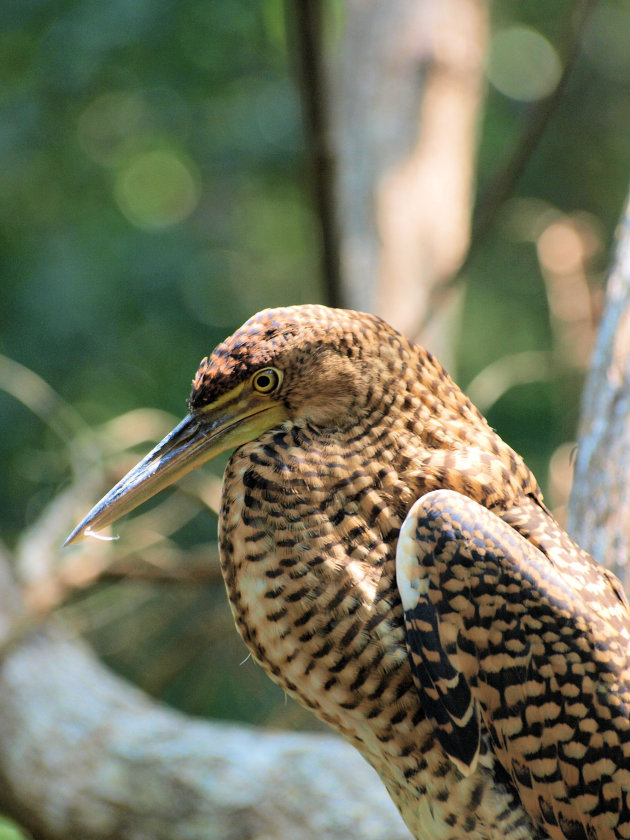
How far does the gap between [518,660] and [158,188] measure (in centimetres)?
813

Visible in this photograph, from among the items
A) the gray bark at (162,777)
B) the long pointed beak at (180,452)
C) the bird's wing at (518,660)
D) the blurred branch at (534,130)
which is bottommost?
the gray bark at (162,777)

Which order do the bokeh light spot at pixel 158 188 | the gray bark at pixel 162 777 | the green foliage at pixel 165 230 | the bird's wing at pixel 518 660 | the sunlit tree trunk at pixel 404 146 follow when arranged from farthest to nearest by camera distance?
the bokeh light spot at pixel 158 188 → the green foliage at pixel 165 230 → the sunlit tree trunk at pixel 404 146 → the gray bark at pixel 162 777 → the bird's wing at pixel 518 660

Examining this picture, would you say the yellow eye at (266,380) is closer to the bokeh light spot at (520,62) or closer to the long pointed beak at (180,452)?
the long pointed beak at (180,452)

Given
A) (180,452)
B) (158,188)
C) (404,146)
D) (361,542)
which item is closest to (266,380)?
(180,452)

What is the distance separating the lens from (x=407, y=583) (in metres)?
2.01

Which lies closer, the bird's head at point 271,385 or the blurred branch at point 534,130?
the bird's head at point 271,385

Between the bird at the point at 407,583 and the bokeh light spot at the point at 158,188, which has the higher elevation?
the bokeh light spot at the point at 158,188

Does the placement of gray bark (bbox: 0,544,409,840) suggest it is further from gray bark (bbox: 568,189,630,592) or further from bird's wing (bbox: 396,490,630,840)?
bird's wing (bbox: 396,490,630,840)

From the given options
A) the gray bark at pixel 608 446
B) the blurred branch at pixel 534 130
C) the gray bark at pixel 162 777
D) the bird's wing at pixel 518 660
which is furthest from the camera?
the blurred branch at pixel 534 130

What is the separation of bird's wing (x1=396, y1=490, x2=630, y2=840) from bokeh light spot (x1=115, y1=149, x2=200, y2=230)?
728cm

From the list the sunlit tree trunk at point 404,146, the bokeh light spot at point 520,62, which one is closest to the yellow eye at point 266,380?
the sunlit tree trunk at point 404,146

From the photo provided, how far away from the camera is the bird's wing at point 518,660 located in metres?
1.99

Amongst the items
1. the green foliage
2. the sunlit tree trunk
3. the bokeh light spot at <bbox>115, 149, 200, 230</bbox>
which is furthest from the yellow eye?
the bokeh light spot at <bbox>115, 149, 200, 230</bbox>

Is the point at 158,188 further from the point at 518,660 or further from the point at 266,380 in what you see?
the point at 518,660
